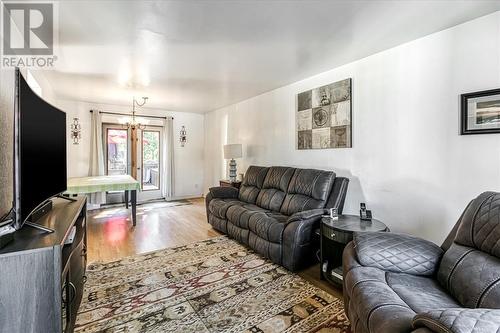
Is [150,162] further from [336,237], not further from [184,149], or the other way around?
[336,237]

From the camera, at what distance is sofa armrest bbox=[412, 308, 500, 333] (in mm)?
695

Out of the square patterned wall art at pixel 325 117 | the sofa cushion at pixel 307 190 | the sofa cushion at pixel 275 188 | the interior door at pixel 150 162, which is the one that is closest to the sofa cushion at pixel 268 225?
the sofa cushion at pixel 307 190

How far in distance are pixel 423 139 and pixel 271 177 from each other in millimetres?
2013

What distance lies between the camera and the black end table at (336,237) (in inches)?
85.3

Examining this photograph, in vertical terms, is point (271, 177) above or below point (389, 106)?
below

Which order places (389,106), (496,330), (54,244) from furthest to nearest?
(389,106)
(54,244)
(496,330)

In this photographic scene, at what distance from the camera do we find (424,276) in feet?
5.12

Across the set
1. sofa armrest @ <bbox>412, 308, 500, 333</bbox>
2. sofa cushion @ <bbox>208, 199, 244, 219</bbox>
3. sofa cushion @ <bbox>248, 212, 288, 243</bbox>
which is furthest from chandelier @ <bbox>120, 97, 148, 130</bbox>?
sofa armrest @ <bbox>412, 308, 500, 333</bbox>

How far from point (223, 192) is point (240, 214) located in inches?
37.9

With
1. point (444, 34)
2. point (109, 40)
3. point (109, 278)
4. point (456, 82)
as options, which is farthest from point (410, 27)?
point (109, 278)

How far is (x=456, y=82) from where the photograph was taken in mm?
2188

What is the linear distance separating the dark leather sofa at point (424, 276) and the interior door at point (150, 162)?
579 centimetres

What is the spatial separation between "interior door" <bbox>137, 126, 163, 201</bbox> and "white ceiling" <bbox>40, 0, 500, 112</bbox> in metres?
2.52

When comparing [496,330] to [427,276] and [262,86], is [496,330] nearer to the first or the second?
[427,276]
